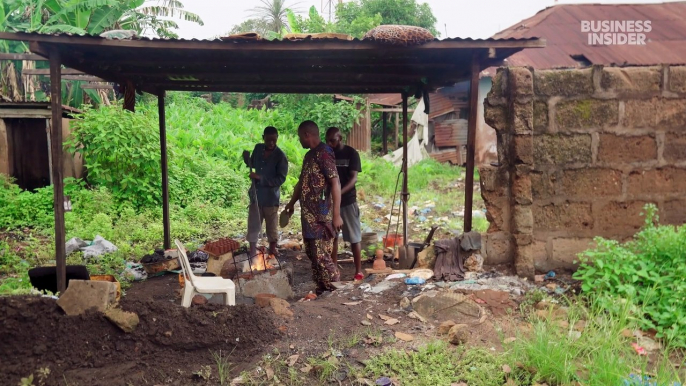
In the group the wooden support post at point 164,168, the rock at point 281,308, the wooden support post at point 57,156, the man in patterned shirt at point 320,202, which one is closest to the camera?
the rock at point 281,308

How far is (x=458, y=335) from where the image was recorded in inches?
165

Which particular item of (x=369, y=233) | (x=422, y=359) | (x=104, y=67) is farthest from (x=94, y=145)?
(x=422, y=359)

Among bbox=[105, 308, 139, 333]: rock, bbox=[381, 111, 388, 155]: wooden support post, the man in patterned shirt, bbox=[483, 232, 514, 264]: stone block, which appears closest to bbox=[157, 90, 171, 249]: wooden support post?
the man in patterned shirt

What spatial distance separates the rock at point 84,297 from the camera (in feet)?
14.2

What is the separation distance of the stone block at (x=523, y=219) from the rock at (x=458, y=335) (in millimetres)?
1526

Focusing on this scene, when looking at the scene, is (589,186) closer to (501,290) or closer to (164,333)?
(501,290)

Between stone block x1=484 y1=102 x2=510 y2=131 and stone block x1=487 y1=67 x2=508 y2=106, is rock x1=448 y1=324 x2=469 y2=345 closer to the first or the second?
stone block x1=484 y1=102 x2=510 y2=131

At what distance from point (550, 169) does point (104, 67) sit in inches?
199

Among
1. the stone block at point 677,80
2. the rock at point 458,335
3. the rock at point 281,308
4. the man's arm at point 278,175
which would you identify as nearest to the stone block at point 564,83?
the stone block at point 677,80

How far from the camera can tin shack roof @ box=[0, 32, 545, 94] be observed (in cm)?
504

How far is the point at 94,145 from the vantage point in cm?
1079

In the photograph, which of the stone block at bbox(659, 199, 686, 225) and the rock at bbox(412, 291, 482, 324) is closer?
the rock at bbox(412, 291, 482, 324)

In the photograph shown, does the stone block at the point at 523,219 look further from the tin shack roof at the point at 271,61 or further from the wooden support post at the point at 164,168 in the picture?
the wooden support post at the point at 164,168

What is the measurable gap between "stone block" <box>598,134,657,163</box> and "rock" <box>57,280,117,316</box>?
481cm
